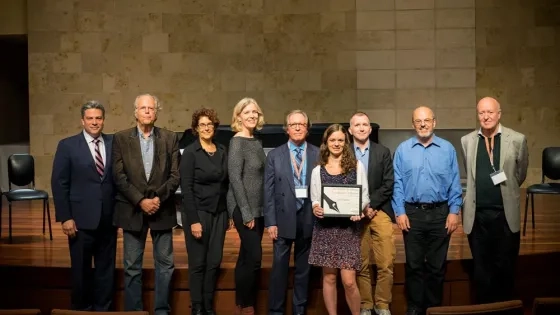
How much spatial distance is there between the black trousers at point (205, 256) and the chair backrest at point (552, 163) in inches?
167

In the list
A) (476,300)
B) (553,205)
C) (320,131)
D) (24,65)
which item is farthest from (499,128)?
(24,65)

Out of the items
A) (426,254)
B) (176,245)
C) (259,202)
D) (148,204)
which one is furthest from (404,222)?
(176,245)

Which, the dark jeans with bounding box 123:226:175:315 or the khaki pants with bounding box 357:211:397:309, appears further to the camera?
the khaki pants with bounding box 357:211:397:309

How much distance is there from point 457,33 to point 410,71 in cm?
89

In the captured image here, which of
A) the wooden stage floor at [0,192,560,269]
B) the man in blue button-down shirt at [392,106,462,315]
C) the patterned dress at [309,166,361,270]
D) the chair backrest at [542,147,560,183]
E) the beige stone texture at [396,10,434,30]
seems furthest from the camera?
the beige stone texture at [396,10,434,30]

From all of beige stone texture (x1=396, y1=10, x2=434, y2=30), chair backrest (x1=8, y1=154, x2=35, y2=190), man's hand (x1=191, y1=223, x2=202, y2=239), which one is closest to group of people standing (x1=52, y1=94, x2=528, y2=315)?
man's hand (x1=191, y1=223, x2=202, y2=239)

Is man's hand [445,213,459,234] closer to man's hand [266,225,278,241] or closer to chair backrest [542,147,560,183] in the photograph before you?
man's hand [266,225,278,241]

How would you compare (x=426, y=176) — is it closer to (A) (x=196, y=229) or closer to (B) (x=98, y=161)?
(A) (x=196, y=229)

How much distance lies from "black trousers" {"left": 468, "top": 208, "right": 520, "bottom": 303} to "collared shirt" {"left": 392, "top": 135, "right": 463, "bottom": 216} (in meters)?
0.26

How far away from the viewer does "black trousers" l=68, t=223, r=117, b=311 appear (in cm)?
559

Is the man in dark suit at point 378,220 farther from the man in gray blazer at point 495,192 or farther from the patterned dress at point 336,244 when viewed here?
the man in gray blazer at point 495,192

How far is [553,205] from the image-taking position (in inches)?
392

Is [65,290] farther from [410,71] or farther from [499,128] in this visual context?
[410,71]

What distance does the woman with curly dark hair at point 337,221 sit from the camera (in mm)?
5305
